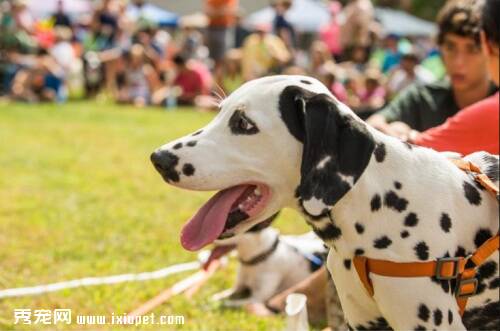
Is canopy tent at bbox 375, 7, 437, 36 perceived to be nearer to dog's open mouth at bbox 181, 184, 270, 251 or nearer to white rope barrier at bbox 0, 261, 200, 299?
white rope barrier at bbox 0, 261, 200, 299

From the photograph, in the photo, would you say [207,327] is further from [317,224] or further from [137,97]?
[137,97]

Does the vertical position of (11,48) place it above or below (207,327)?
below

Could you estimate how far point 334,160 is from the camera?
2.29 meters

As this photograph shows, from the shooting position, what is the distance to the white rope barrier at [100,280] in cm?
432

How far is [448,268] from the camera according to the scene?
2.43m

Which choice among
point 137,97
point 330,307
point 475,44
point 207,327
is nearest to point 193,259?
point 207,327

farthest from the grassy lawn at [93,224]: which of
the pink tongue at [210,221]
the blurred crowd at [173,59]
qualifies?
the blurred crowd at [173,59]

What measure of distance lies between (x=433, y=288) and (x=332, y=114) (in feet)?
2.25

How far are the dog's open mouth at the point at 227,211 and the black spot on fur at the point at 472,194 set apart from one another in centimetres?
72

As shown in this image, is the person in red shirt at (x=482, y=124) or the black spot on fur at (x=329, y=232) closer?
the black spot on fur at (x=329, y=232)

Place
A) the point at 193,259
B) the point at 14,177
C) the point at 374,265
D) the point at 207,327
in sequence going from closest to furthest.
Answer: the point at 374,265 → the point at 207,327 → the point at 193,259 → the point at 14,177

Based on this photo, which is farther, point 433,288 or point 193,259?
point 193,259

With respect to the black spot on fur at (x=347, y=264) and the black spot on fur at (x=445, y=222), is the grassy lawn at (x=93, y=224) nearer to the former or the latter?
the black spot on fur at (x=347, y=264)

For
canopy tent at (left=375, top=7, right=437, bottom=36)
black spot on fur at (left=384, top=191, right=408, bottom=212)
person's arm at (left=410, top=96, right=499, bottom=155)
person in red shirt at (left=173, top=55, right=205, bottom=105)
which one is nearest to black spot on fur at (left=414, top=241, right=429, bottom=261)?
black spot on fur at (left=384, top=191, right=408, bottom=212)
